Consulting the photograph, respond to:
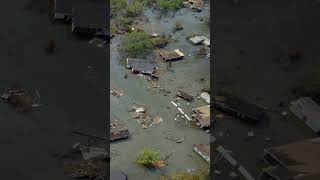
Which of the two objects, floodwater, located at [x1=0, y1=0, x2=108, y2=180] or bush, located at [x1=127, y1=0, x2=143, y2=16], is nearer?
floodwater, located at [x1=0, y1=0, x2=108, y2=180]

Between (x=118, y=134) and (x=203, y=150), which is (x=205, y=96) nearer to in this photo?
(x=203, y=150)

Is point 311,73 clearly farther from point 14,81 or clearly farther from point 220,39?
point 14,81

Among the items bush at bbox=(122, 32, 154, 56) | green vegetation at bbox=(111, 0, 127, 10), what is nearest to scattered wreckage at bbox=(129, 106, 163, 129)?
bush at bbox=(122, 32, 154, 56)

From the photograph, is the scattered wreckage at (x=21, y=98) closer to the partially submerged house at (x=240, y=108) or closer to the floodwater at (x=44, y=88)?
the floodwater at (x=44, y=88)

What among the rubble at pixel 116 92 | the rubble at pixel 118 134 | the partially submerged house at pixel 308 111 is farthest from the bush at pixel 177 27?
the rubble at pixel 118 134

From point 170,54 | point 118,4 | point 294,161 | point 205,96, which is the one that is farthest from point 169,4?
point 294,161

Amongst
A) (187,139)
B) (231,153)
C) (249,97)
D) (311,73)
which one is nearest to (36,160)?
(187,139)

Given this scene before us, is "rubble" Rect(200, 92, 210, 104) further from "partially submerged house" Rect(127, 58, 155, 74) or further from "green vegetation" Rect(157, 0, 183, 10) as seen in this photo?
"green vegetation" Rect(157, 0, 183, 10)
